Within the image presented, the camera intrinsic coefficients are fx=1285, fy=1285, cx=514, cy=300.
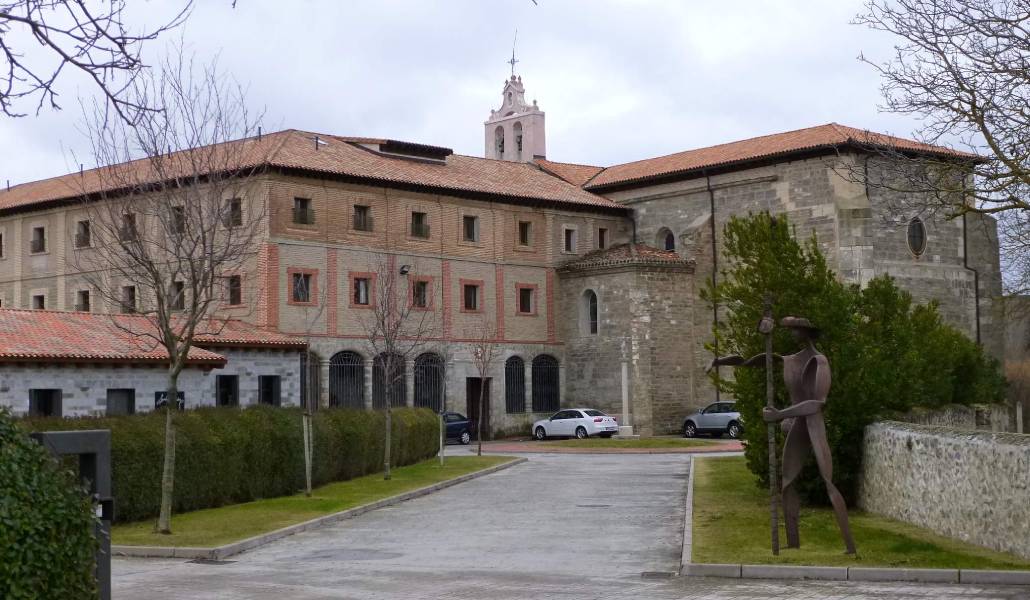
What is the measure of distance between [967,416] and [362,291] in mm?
21359

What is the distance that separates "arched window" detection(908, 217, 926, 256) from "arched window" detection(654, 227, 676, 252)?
9.81m

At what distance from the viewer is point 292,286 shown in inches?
1689

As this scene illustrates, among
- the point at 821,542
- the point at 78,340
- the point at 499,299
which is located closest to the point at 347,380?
the point at 499,299

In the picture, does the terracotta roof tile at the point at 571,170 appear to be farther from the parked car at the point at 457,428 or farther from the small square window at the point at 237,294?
the small square window at the point at 237,294

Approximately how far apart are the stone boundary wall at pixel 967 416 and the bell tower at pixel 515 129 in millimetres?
29607

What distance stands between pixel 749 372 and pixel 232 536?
8681mm

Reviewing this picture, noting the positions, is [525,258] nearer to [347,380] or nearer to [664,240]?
[664,240]

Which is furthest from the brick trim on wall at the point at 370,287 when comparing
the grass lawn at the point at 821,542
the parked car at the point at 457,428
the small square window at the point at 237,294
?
the grass lawn at the point at 821,542

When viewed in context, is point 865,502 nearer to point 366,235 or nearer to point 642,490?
point 642,490

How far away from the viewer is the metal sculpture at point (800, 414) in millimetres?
15227

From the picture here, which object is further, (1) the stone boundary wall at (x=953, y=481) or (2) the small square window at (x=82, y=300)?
(2) the small square window at (x=82, y=300)

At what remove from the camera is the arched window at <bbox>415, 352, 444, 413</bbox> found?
153 ft

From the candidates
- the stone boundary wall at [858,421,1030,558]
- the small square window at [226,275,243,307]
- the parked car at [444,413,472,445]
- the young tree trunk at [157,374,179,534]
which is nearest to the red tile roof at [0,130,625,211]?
the small square window at [226,275,243,307]

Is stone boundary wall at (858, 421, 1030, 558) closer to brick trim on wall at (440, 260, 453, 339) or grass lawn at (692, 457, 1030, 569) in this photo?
grass lawn at (692, 457, 1030, 569)
